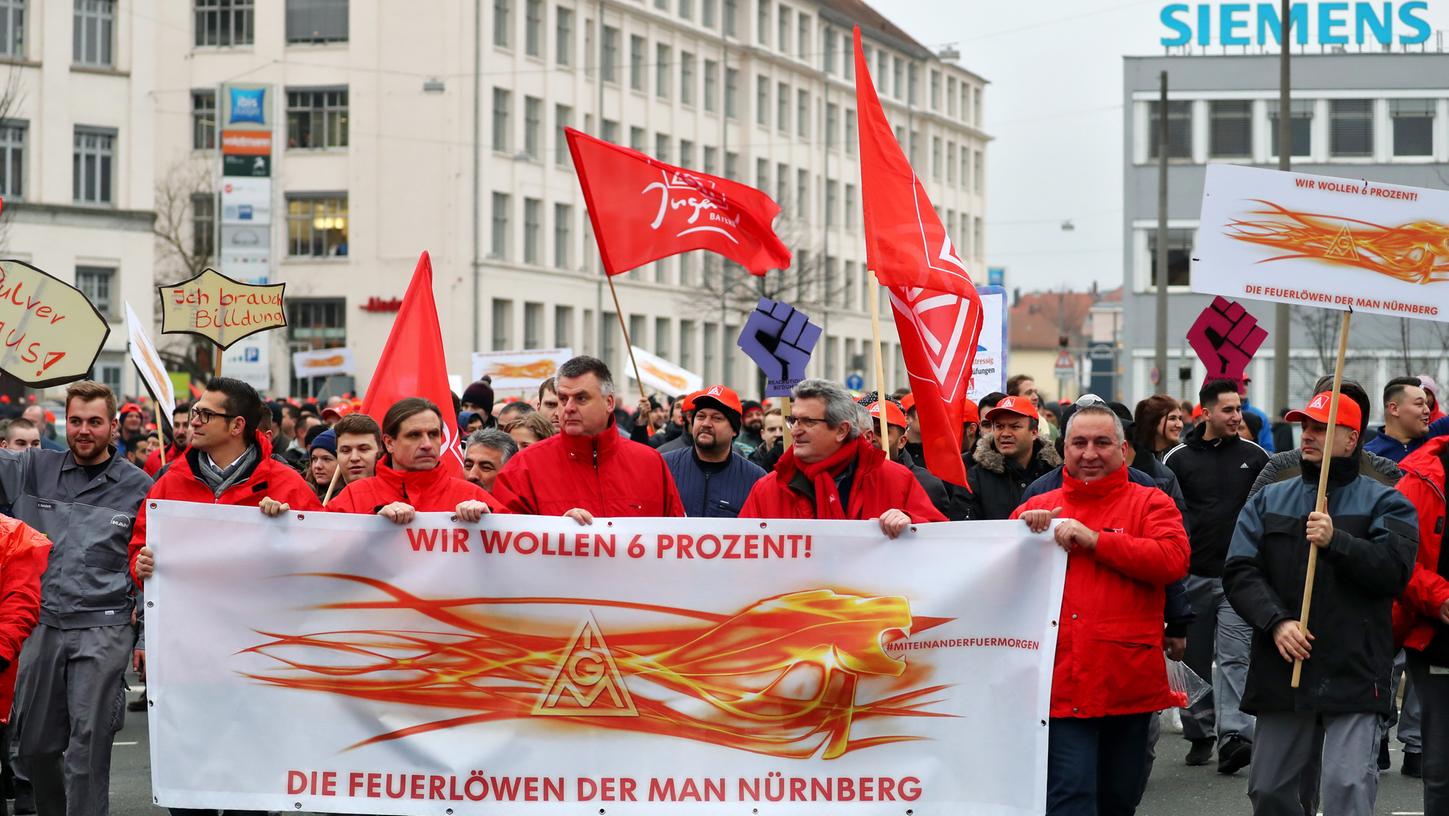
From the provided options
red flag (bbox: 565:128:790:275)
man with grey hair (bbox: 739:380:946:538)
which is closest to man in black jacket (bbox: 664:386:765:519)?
red flag (bbox: 565:128:790:275)

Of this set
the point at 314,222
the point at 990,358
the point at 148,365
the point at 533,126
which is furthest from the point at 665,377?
the point at 533,126

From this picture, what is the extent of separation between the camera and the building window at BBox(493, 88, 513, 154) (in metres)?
62.3

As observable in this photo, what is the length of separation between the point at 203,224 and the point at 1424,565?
2262 inches

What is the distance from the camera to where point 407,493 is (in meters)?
7.53

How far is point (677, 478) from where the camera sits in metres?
10.0

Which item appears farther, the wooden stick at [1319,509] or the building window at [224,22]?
the building window at [224,22]

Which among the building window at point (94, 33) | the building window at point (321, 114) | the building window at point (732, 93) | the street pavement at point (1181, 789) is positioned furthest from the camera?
the building window at point (732, 93)

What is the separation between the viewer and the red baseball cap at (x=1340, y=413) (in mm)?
7703

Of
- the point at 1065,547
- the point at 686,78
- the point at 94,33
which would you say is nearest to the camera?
the point at 1065,547

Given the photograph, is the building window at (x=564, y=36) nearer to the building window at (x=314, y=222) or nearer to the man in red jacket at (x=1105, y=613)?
the building window at (x=314, y=222)

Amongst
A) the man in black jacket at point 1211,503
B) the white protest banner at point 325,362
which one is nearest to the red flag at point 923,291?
the man in black jacket at point 1211,503

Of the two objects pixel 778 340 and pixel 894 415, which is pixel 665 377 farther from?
pixel 894 415

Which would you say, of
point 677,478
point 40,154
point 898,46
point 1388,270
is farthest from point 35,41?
point 898,46

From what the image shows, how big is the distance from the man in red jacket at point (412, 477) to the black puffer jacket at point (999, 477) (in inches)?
130
